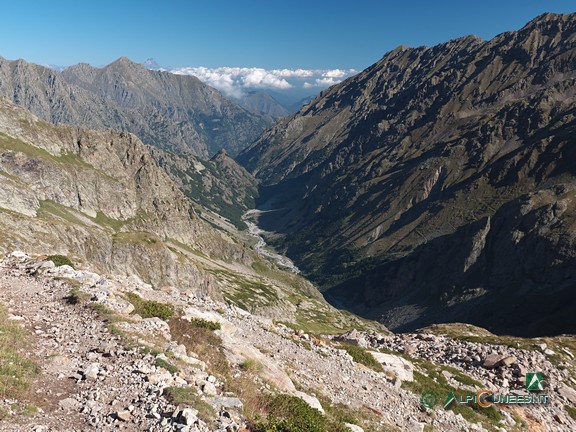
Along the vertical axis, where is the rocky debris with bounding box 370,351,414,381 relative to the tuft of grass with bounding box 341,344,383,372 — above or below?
below

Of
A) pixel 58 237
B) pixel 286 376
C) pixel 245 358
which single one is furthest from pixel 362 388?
pixel 58 237

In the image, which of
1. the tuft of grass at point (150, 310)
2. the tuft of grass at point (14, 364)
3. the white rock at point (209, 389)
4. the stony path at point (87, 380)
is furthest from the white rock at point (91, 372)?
the tuft of grass at point (150, 310)

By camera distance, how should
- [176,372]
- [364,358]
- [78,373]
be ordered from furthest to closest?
[364,358], [176,372], [78,373]

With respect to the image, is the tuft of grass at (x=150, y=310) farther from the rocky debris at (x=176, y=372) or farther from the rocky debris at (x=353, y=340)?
the rocky debris at (x=353, y=340)

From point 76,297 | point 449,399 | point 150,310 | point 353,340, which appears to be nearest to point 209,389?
point 150,310

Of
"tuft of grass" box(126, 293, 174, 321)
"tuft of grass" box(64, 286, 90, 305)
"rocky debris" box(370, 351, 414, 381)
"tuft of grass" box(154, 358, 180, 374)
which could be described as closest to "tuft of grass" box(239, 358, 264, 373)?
"tuft of grass" box(154, 358, 180, 374)

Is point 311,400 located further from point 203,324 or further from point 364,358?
point 364,358

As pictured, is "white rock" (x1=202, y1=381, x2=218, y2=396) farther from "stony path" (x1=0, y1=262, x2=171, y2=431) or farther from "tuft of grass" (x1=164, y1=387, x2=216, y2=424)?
"stony path" (x1=0, y1=262, x2=171, y2=431)

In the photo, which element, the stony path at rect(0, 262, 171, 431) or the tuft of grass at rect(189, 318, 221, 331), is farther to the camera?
the tuft of grass at rect(189, 318, 221, 331)

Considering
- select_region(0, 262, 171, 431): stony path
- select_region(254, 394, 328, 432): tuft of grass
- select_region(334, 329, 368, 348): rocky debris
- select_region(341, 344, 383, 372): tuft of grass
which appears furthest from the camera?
select_region(334, 329, 368, 348): rocky debris
